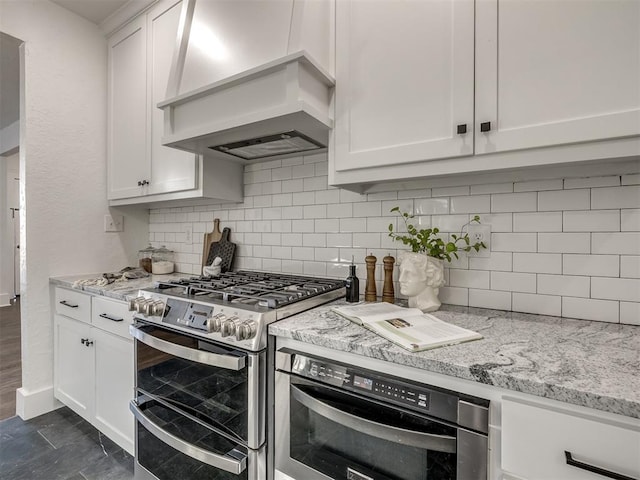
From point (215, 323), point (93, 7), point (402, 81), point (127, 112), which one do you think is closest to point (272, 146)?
point (402, 81)

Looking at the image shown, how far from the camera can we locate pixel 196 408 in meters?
1.25

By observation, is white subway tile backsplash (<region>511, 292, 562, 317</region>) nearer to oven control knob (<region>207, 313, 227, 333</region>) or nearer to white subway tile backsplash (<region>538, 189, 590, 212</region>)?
white subway tile backsplash (<region>538, 189, 590, 212</region>)

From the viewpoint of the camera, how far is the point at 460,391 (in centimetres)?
78

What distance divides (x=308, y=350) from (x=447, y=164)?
30.9 inches

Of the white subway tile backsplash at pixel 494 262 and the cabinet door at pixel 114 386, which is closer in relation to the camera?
the white subway tile backsplash at pixel 494 262

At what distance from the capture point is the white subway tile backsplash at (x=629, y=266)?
1083 millimetres

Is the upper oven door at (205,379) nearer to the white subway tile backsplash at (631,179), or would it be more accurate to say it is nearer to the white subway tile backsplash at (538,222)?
the white subway tile backsplash at (538,222)

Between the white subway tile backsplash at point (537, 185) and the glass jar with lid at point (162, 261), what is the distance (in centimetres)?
227

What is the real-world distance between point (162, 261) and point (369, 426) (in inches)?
82.4

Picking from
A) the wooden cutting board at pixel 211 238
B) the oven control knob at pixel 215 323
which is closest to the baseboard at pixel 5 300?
the wooden cutting board at pixel 211 238

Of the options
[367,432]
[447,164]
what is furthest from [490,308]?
[367,432]

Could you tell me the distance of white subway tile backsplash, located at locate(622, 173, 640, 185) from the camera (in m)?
1.08

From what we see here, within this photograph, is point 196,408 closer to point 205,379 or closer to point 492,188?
point 205,379

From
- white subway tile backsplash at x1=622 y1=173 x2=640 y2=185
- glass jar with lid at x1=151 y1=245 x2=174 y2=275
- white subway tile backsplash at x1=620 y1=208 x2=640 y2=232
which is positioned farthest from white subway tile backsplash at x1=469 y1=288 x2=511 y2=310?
glass jar with lid at x1=151 y1=245 x2=174 y2=275
